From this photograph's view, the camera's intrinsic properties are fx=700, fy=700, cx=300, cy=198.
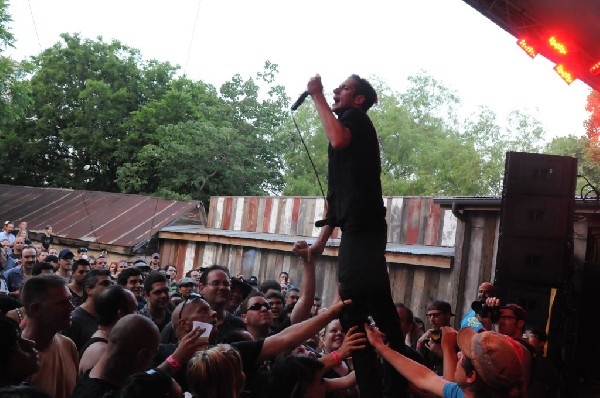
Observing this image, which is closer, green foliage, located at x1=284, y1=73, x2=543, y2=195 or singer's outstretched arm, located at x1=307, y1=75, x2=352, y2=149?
singer's outstretched arm, located at x1=307, y1=75, x2=352, y2=149

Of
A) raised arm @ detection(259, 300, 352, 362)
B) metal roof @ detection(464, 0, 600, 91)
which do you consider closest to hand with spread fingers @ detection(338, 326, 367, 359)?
raised arm @ detection(259, 300, 352, 362)

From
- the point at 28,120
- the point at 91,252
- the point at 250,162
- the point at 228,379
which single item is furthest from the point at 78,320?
the point at 28,120

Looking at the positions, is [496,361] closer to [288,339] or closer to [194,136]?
[288,339]

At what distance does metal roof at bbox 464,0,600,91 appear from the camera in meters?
9.07

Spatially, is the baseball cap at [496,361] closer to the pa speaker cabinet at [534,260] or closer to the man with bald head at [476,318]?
the man with bald head at [476,318]

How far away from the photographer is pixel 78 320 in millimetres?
5641

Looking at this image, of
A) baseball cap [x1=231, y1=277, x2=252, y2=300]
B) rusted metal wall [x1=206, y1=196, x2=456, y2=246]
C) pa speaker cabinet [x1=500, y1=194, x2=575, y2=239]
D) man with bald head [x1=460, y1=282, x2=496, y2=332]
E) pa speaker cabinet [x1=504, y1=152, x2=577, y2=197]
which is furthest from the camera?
rusted metal wall [x1=206, y1=196, x2=456, y2=246]

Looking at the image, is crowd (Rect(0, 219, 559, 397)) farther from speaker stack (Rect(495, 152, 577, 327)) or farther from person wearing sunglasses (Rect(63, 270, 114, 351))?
speaker stack (Rect(495, 152, 577, 327))

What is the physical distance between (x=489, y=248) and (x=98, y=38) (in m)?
31.1

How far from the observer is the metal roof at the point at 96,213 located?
23.1m

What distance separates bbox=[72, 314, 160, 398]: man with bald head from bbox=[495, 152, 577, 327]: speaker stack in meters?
5.39

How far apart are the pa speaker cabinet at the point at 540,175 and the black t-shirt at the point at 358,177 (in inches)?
199

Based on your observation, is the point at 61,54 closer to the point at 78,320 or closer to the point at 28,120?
the point at 28,120

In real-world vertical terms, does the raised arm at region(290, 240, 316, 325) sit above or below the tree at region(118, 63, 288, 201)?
below
